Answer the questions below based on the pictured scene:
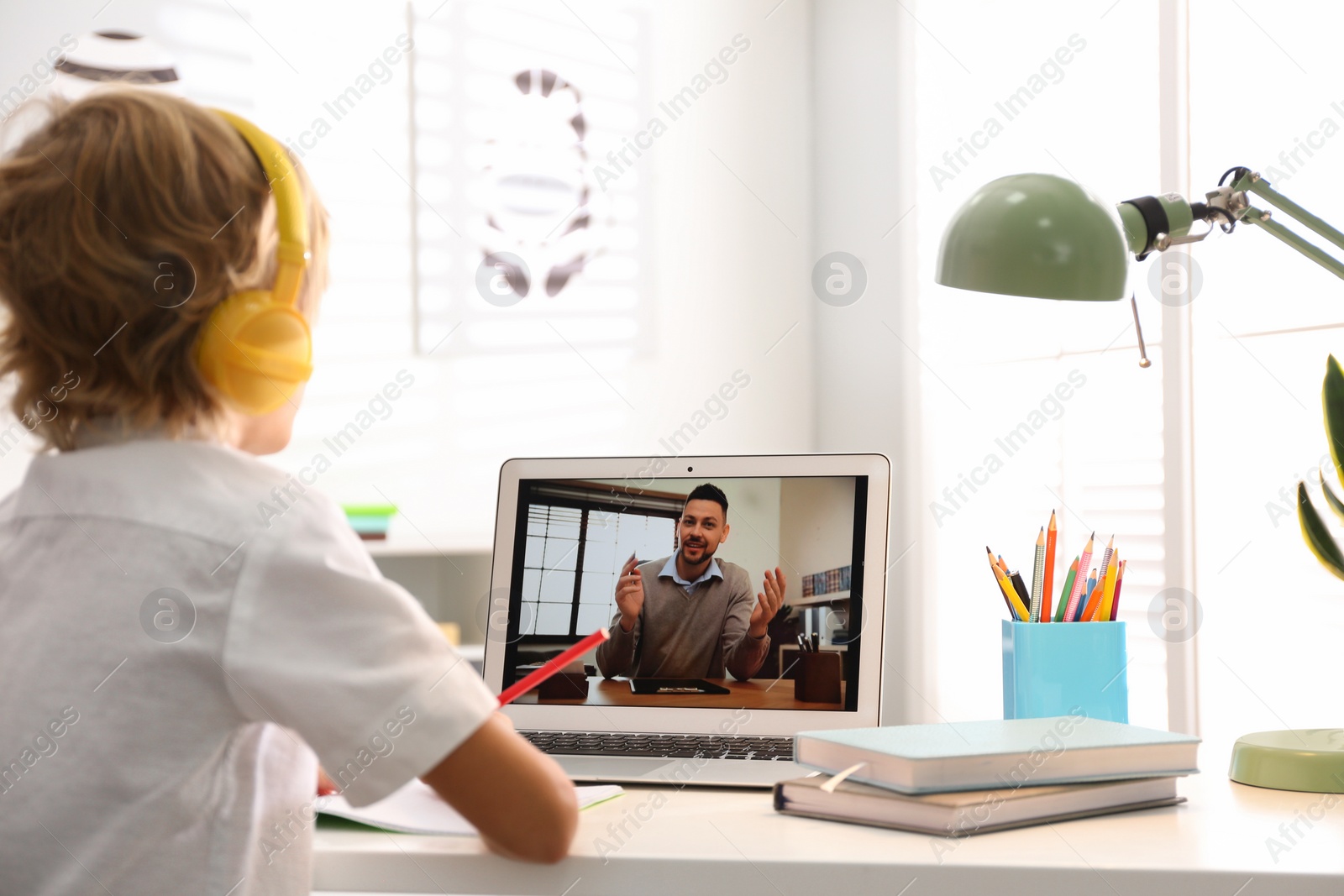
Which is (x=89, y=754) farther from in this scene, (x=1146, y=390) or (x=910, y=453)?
(x=910, y=453)

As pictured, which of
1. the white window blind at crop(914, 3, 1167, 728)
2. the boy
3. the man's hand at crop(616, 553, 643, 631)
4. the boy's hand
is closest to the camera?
the boy

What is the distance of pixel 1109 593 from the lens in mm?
996

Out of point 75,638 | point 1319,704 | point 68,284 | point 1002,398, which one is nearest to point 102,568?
→ point 75,638

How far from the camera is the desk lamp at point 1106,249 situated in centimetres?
81

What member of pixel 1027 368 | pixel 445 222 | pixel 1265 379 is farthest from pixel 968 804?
pixel 445 222

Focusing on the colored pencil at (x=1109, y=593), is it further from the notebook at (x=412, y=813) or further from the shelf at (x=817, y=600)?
the notebook at (x=412, y=813)

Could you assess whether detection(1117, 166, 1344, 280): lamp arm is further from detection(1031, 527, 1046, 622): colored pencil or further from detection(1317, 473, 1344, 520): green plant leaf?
detection(1031, 527, 1046, 622): colored pencil

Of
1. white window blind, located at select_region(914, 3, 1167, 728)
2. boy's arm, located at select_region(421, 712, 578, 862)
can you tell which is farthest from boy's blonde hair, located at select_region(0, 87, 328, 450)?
white window blind, located at select_region(914, 3, 1167, 728)

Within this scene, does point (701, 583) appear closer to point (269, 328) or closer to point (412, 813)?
point (412, 813)

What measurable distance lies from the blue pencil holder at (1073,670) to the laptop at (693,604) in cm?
14

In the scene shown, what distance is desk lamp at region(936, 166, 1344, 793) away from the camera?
808mm

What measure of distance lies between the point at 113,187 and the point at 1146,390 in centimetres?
147

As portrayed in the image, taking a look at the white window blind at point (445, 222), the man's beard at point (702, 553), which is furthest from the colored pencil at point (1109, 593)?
the white window blind at point (445, 222)

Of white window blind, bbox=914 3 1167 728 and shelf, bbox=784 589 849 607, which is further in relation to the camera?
white window blind, bbox=914 3 1167 728
